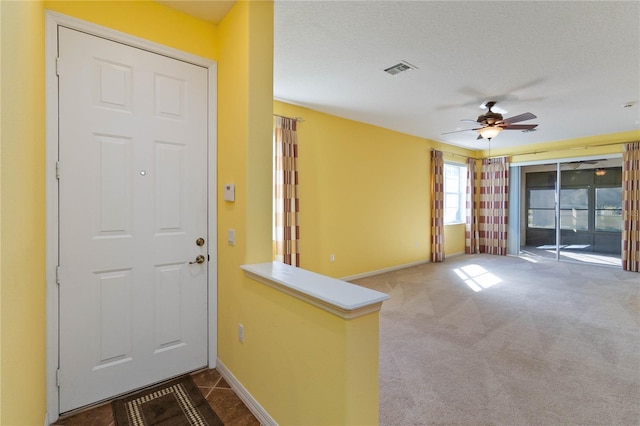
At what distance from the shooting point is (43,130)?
160 centimetres

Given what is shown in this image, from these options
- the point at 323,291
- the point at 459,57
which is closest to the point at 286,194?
the point at 459,57

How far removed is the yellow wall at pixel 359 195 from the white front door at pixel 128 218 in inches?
84.7

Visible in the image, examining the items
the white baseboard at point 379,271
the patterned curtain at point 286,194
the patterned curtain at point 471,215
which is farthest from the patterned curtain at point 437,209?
the patterned curtain at point 286,194

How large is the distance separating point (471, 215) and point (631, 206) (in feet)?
9.26

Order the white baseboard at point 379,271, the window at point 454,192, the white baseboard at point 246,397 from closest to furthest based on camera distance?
1. the white baseboard at point 246,397
2. the white baseboard at point 379,271
3. the window at point 454,192

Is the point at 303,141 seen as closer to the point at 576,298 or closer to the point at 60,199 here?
the point at 60,199

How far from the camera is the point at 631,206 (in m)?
5.61

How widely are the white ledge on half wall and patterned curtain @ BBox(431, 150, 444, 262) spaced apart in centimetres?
544

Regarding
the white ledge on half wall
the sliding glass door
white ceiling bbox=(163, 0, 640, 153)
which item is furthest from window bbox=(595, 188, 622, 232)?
the white ledge on half wall

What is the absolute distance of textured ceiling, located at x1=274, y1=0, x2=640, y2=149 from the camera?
2174mm

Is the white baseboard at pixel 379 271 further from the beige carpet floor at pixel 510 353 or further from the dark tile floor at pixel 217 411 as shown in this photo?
the dark tile floor at pixel 217 411

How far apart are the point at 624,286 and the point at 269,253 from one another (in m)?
5.88

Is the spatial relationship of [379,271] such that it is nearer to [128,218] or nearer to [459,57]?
[459,57]

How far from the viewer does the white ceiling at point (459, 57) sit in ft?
7.13
